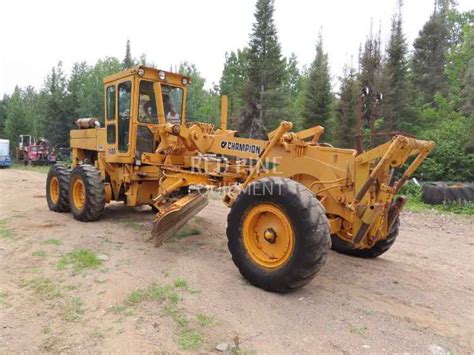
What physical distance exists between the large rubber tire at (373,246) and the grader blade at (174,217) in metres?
2.12

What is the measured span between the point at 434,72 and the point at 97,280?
36534mm

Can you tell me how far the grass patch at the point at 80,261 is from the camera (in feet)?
18.2

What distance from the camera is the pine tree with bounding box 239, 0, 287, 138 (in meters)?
24.4

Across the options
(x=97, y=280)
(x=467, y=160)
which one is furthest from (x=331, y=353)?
(x=467, y=160)

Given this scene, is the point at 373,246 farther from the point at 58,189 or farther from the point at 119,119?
the point at 58,189

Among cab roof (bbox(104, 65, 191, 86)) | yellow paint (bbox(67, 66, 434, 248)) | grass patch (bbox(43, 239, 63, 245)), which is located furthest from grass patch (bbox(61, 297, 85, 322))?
cab roof (bbox(104, 65, 191, 86))

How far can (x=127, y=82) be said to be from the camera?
803 cm

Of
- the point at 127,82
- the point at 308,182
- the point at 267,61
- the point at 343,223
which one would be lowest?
the point at 343,223

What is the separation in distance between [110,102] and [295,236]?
561 centimetres

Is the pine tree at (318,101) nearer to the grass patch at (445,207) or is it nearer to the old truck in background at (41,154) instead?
the grass patch at (445,207)

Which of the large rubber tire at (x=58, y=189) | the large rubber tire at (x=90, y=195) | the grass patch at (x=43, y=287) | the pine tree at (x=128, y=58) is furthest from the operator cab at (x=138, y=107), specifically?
Answer: the pine tree at (x=128, y=58)

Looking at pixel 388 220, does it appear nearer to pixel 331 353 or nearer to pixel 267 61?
pixel 331 353

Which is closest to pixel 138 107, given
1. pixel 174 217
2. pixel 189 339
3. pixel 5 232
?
pixel 174 217

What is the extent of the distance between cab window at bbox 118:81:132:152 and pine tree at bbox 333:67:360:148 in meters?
15.5
